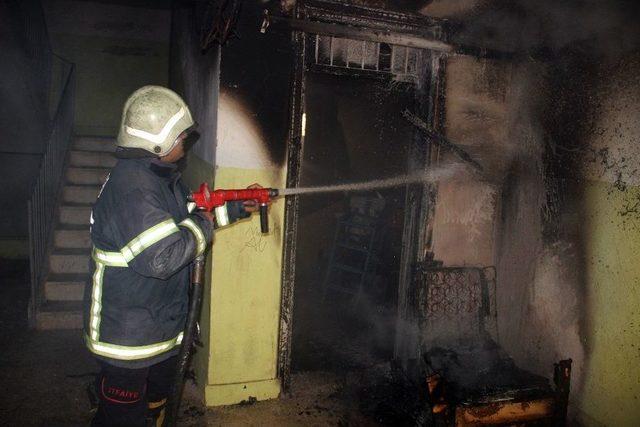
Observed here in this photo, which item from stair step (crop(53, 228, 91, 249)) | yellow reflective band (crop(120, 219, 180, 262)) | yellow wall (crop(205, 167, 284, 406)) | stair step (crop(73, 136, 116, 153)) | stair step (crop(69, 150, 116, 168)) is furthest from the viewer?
stair step (crop(73, 136, 116, 153))

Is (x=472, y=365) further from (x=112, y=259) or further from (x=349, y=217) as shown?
(x=349, y=217)

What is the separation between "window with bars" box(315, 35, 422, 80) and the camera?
422 cm

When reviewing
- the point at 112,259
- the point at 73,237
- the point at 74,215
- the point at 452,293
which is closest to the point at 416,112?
the point at 452,293

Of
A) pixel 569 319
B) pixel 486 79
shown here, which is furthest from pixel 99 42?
pixel 569 319

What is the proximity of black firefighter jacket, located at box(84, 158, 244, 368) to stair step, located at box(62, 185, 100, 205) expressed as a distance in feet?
16.3

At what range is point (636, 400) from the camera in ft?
11.6

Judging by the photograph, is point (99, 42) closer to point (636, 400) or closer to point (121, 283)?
point (121, 283)

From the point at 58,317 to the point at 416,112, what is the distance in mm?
5488

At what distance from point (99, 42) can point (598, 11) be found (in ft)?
30.8

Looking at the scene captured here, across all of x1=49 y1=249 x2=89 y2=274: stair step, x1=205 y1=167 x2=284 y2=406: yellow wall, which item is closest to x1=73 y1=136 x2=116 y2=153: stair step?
x1=49 y1=249 x2=89 y2=274: stair step

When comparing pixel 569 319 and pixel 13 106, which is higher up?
pixel 13 106

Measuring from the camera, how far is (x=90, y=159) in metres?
7.83

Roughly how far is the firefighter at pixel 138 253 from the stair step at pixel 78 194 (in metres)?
4.97

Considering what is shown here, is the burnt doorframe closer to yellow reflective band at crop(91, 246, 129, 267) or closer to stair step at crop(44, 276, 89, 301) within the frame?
yellow reflective band at crop(91, 246, 129, 267)
